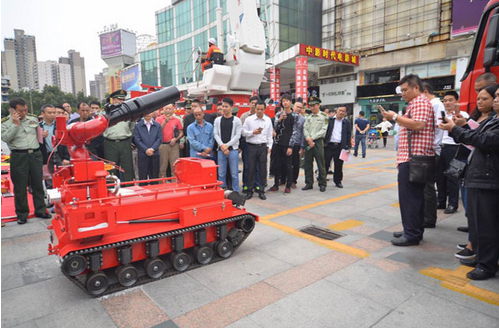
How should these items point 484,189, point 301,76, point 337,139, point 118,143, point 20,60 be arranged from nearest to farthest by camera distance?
point 484,189 < point 118,143 < point 337,139 < point 301,76 < point 20,60

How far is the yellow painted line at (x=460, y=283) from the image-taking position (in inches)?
106

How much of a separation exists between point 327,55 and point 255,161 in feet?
Answer: 61.3

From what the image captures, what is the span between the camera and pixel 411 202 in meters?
3.86

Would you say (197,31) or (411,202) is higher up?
(197,31)

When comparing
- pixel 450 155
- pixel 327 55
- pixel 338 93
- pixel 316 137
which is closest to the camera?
pixel 450 155

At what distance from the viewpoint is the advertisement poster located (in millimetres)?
94000

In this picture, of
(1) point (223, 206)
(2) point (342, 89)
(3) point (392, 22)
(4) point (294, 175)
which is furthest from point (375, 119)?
(1) point (223, 206)

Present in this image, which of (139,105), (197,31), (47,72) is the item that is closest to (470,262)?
(139,105)

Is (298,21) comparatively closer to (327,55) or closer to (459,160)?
(327,55)

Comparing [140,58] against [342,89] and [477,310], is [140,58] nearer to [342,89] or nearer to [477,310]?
[342,89]

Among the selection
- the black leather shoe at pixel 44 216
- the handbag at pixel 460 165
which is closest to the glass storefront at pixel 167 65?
the black leather shoe at pixel 44 216

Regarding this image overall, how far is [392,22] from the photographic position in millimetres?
24969

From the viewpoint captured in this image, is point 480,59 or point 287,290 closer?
point 287,290

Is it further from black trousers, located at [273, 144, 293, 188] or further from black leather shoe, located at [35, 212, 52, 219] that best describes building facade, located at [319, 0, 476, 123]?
black leather shoe, located at [35, 212, 52, 219]
